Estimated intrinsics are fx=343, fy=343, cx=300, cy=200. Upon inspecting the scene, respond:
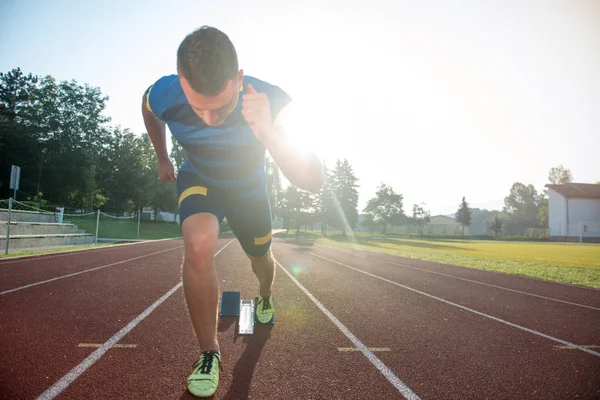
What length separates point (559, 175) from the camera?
247 ft

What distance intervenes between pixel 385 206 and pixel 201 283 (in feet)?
282

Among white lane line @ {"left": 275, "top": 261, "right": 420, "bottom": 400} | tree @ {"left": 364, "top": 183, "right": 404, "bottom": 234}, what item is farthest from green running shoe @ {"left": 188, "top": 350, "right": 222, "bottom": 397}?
tree @ {"left": 364, "top": 183, "right": 404, "bottom": 234}

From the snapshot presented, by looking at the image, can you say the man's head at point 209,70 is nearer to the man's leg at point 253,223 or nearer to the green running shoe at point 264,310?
the man's leg at point 253,223

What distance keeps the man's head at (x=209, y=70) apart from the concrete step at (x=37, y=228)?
14.1 metres

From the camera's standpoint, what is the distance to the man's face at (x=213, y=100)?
1.84 meters

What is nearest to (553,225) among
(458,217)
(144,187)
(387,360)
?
(458,217)

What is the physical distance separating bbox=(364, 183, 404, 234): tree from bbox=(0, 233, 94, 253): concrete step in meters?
73.5

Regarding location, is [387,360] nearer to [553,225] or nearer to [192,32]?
[192,32]

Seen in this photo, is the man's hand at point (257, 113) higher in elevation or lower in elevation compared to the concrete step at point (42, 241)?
higher

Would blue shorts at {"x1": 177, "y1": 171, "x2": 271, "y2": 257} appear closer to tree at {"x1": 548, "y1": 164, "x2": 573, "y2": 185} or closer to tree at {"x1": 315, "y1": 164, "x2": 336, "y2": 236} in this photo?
tree at {"x1": 315, "y1": 164, "x2": 336, "y2": 236}

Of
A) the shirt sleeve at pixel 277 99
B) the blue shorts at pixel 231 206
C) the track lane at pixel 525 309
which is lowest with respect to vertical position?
the track lane at pixel 525 309

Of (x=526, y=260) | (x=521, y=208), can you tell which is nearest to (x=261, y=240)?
(x=526, y=260)

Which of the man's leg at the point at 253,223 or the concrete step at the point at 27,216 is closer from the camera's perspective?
the man's leg at the point at 253,223

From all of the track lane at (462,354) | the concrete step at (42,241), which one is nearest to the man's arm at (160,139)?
the track lane at (462,354)
